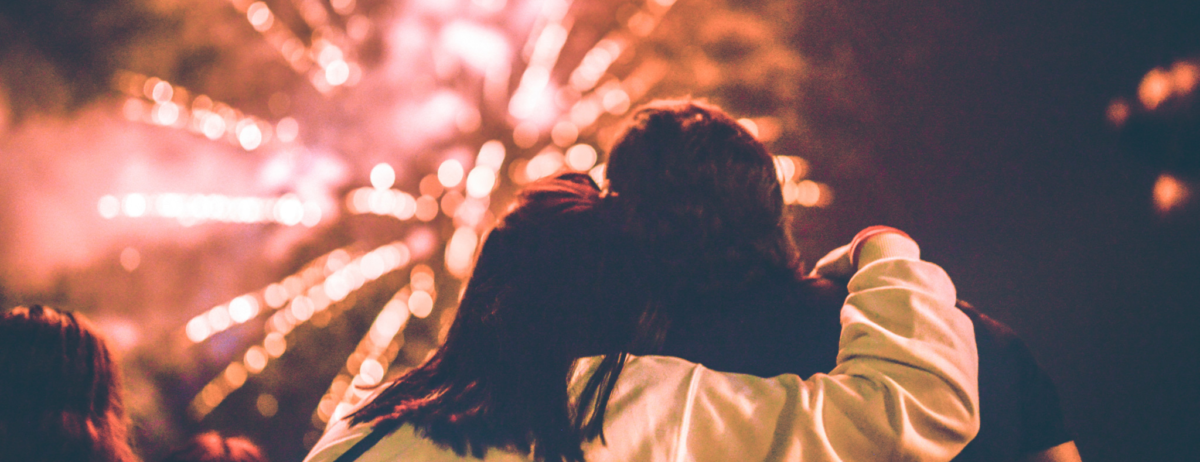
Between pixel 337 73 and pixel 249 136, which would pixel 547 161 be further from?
pixel 249 136

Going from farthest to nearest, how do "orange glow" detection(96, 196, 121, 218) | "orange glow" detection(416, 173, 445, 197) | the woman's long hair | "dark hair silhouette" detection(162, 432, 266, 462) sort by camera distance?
"orange glow" detection(416, 173, 445, 197) → "orange glow" detection(96, 196, 121, 218) → "dark hair silhouette" detection(162, 432, 266, 462) → the woman's long hair

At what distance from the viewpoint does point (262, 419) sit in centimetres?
326

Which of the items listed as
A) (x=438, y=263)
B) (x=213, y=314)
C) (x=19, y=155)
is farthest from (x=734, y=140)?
(x=438, y=263)

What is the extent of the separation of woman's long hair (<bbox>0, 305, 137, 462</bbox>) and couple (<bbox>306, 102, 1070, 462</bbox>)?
1.01 m

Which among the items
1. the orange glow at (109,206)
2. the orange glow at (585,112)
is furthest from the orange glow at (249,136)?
the orange glow at (585,112)

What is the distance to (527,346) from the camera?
660 millimetres

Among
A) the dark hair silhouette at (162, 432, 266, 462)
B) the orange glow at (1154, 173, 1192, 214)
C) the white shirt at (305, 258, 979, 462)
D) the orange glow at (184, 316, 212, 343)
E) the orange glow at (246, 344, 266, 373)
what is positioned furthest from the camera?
the orange glow at (246, 344, 266, 373)

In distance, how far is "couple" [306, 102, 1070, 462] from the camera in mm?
608

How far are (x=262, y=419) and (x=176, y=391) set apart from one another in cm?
57

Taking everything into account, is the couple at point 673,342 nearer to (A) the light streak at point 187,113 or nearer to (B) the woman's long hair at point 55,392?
(B) the woman's long hair at point 55,392

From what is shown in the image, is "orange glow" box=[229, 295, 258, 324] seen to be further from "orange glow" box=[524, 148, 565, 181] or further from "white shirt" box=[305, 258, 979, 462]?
"white shirt" box=[305, 258, 979, 462]

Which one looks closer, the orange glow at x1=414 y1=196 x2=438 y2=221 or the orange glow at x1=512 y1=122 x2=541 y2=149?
the orange glow at x1=512 y1=122 x2=541 y2=149

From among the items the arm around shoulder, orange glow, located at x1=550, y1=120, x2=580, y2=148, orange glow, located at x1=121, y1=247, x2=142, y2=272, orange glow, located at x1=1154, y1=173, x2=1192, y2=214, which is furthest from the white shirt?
orange glow, located at x1=550, y1=120, x2=580, y2=148

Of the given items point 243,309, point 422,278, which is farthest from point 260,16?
point 422,278
